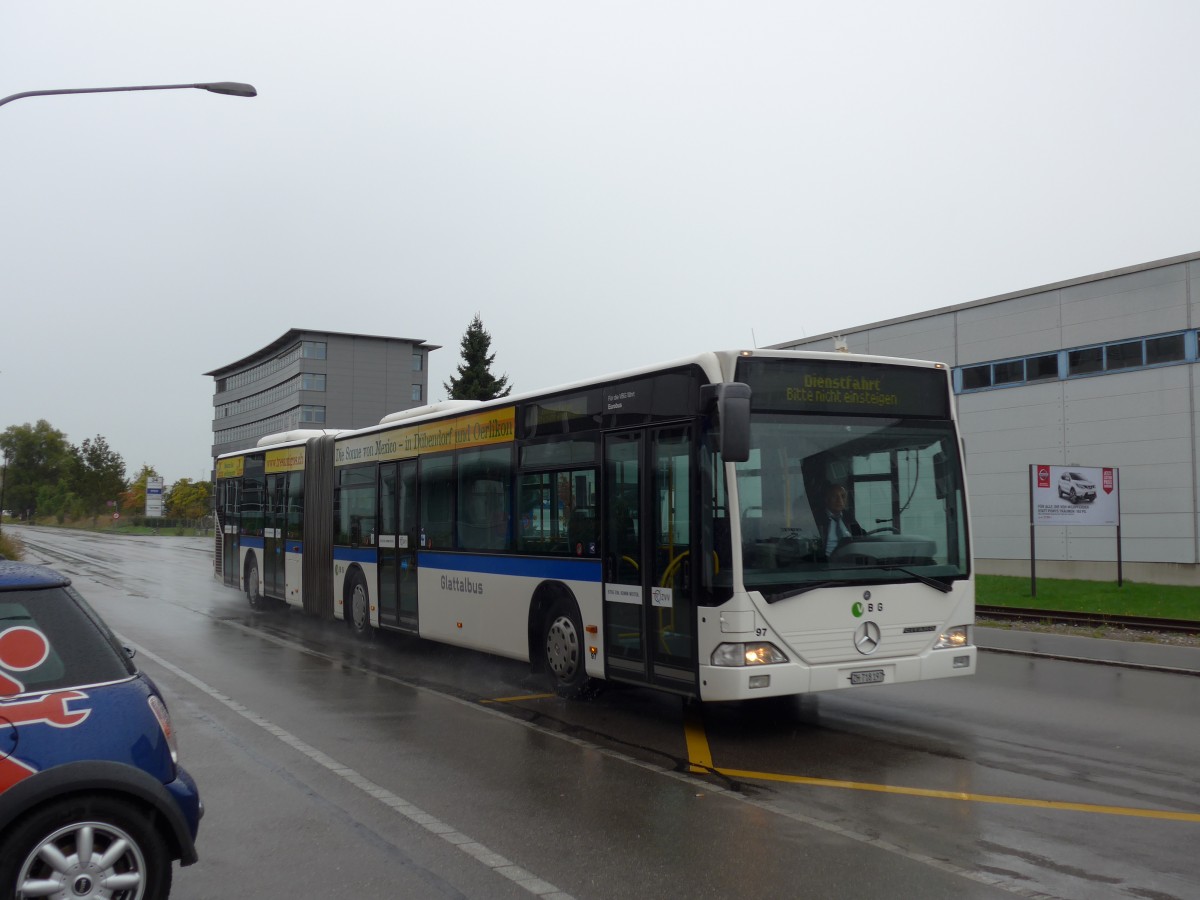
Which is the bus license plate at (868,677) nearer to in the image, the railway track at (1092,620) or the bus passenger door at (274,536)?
the railway track at (1092,620)

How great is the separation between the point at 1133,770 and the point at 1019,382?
87.4 ft

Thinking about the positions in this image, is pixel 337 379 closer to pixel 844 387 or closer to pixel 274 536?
pixel 274 536

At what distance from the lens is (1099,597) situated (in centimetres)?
2483

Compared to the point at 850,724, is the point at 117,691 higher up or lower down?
higher up

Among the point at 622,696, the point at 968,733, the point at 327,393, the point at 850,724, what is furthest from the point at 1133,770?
the point at 327,393

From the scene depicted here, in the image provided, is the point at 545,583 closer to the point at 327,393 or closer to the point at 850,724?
the point at 850,724

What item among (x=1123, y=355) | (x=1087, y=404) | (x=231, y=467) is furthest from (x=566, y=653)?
(x=1087, y=404)

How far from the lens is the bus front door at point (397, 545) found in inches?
564

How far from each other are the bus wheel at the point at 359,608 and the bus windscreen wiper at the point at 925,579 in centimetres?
888

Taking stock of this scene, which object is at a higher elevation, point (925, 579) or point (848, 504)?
point (848, 504)

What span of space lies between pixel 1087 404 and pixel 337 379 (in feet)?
284

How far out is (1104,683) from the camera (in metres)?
12.4

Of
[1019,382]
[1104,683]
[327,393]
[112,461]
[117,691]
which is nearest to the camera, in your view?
[117,691]

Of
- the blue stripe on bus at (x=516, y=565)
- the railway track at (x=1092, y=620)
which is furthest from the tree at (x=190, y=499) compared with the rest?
the blue stripe on bus at (x=516, y=565)
